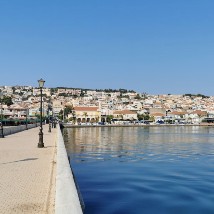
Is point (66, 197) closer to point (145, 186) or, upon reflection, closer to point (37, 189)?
point (37, 189)

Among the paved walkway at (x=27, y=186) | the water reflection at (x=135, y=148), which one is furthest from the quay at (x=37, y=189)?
the water reflection at (x=135, y=148)

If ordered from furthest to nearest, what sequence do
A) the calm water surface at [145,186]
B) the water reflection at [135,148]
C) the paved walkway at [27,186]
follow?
the water reflection at [135,148], the calm water surface at [145,186], the paved walkway at [27,186]

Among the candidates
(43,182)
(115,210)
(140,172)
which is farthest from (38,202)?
(140,172)

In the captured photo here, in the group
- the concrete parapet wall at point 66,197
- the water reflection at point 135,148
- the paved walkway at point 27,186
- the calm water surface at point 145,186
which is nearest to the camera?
the concrete parapet wall at point 66,197

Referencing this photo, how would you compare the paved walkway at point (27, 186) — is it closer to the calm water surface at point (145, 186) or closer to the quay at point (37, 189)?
the quay at point (37, 189)

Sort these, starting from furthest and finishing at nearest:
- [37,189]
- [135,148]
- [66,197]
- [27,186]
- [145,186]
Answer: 1. [135,148]
2. [145,186]
3. [27,186]
4. [37,189]
5. [66,197]

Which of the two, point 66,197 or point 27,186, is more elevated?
point 66,197

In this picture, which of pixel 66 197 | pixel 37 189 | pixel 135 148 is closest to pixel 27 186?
pixel 37 189

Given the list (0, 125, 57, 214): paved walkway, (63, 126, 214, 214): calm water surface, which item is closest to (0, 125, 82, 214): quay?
(0, 125, 57, 214): paved walkway

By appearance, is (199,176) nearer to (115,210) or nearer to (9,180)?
(115,210)

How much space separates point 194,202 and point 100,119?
612 ft

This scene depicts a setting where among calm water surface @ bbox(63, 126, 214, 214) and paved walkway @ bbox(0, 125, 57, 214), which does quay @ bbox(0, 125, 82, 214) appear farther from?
calm water surface @ bbox(63, 126, 214, 214)

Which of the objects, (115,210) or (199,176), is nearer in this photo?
(115,210)

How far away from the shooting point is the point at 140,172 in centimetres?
1800
